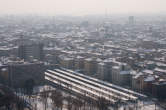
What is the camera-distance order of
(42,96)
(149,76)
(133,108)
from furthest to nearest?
(149,76) → (42,96) → (133,108)

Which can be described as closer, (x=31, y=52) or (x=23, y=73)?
(x=23, y=73)

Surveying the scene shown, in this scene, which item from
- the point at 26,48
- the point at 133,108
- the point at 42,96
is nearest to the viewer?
the point at 133,108

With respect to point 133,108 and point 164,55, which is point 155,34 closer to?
point 164,55

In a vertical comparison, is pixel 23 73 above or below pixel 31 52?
below

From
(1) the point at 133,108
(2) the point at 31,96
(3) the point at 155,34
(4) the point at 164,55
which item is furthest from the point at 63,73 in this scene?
(3) the point at 155,34

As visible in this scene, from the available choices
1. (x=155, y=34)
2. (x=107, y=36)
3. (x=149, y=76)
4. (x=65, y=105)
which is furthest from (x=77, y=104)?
(x=155, y=34)

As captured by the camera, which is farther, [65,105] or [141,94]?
[141,94]

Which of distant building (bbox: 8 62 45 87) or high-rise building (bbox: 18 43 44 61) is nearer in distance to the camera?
distant building (bbox: 8 62 45 87)

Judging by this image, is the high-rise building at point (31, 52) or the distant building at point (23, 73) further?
the high-rise building at point (31, 52)
